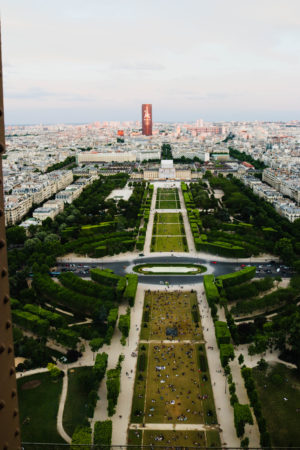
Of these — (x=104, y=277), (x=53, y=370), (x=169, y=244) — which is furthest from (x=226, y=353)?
(x=169, y=244)

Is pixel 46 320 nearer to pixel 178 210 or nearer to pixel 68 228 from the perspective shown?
pixel 68 228

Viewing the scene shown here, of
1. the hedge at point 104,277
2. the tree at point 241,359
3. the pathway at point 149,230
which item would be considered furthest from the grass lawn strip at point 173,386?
the pathway at point 149,230

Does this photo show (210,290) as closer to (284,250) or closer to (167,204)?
(284,250)

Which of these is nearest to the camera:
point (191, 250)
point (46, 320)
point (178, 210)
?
point (46, 320)

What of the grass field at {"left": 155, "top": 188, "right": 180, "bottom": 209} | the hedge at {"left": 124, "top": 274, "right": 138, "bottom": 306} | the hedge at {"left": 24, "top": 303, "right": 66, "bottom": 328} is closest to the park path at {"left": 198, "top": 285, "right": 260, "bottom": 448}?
the hedge at {"left": 124, "top": 274, "right": 138, "bottom": 306}

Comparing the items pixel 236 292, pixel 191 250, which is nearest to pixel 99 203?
pixel 191 250

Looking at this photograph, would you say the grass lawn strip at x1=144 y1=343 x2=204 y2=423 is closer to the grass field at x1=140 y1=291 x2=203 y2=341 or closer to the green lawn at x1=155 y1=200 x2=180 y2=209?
the grass field at x1=140 y1=291 x2=203 y2=341
